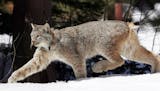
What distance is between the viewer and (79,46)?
18.5 ft

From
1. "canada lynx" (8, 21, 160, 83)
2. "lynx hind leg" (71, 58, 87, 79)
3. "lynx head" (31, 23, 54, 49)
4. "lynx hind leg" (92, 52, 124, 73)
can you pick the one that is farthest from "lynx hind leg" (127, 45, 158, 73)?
"lynx head" (31, 23, 54, 49)

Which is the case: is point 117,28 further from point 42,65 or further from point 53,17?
point 53,17

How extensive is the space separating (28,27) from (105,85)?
11.2ft

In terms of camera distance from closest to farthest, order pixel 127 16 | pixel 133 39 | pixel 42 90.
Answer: pixel 42 90 → pixel 133 39 → pixel 127 16

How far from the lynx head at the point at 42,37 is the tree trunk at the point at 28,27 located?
8.45 feet

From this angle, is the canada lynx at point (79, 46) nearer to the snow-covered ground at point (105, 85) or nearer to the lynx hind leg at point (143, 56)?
the lynx hind leg at point (143, 56)

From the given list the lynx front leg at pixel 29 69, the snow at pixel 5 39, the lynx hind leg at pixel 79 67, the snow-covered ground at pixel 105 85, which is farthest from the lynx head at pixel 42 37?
the snow at pixel 5 39

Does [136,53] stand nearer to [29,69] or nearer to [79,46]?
[79,46]

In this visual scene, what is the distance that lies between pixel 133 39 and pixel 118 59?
17.0 inches

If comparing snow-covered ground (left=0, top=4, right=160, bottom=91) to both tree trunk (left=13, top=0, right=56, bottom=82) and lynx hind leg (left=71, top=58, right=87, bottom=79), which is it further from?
tree trunk (left=13, top=0, right=56, bottom=82)

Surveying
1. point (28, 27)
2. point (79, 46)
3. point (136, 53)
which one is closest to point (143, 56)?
point (136, 53)

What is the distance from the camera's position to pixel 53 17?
28.7 ft

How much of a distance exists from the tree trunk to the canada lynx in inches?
95.2

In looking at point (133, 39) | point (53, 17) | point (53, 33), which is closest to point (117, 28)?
point (133, 39)
